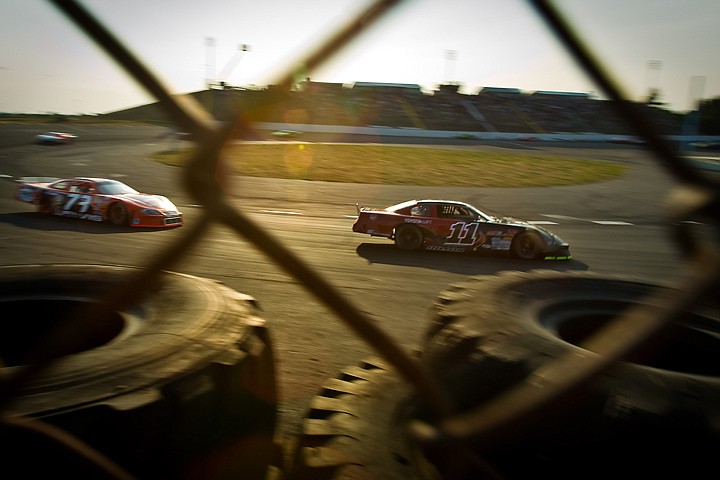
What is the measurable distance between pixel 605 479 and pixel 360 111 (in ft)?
139

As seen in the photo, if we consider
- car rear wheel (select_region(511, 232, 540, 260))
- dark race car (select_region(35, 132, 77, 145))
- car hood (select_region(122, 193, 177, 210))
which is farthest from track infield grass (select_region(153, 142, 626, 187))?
car rear wheel (select_region(511, 232, 540, 260))

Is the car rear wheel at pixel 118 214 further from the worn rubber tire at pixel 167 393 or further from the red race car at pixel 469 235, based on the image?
the worn rubber tire at pixel 167 393

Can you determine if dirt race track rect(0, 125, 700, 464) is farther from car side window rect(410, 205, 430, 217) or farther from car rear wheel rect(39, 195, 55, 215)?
car side window rect(410, 205, 430, 217)

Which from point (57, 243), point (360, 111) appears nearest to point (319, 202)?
point (57, 243)

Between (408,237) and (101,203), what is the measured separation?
562 cm

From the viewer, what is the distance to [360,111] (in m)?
42.6

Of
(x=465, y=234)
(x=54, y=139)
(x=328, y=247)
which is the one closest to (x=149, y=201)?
(x=328, y=247)

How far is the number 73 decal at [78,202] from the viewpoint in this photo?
1090 centimetres

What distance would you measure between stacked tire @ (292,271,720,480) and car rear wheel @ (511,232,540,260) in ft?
22.9

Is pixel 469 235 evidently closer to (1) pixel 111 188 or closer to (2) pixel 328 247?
(2) pixel 328 247

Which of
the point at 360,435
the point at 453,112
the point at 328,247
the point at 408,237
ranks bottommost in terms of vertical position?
the point at 328,247

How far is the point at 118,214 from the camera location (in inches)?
416

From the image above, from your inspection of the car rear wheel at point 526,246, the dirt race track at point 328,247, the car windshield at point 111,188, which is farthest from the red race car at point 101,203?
the car rear wheel at point 526,246

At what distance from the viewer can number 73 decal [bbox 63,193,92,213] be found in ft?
35.8
